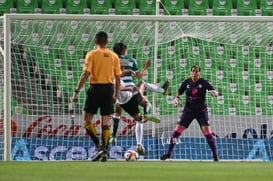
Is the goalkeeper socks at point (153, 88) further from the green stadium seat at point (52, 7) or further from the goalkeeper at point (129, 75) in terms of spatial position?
the green stadium seat at point (52, 7)

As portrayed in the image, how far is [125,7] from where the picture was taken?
19.9m

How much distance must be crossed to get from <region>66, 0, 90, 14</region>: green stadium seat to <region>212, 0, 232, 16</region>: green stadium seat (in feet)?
8.68

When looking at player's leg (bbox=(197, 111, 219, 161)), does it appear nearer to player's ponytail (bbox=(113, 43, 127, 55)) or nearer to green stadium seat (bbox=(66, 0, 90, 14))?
player's ponytail (bbox=(113, 43, 127, 55))

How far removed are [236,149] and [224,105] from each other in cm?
97

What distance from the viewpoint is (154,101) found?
16.7 meters

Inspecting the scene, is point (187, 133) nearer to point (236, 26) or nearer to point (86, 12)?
point (236, 26)

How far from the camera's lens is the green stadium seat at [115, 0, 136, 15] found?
19812 mm

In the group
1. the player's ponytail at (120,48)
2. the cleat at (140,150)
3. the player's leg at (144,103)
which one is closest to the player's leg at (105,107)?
the player's ponytail at (120,48)

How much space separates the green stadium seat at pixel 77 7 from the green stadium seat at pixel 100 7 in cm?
13

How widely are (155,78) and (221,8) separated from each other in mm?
3833

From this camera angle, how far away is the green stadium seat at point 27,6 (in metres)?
19.7

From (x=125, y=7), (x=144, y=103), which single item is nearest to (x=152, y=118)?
(x=144, y=103)

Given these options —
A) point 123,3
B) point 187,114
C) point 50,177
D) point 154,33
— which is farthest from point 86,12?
point 50,177

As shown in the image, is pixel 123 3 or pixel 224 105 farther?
pixel 123 3
